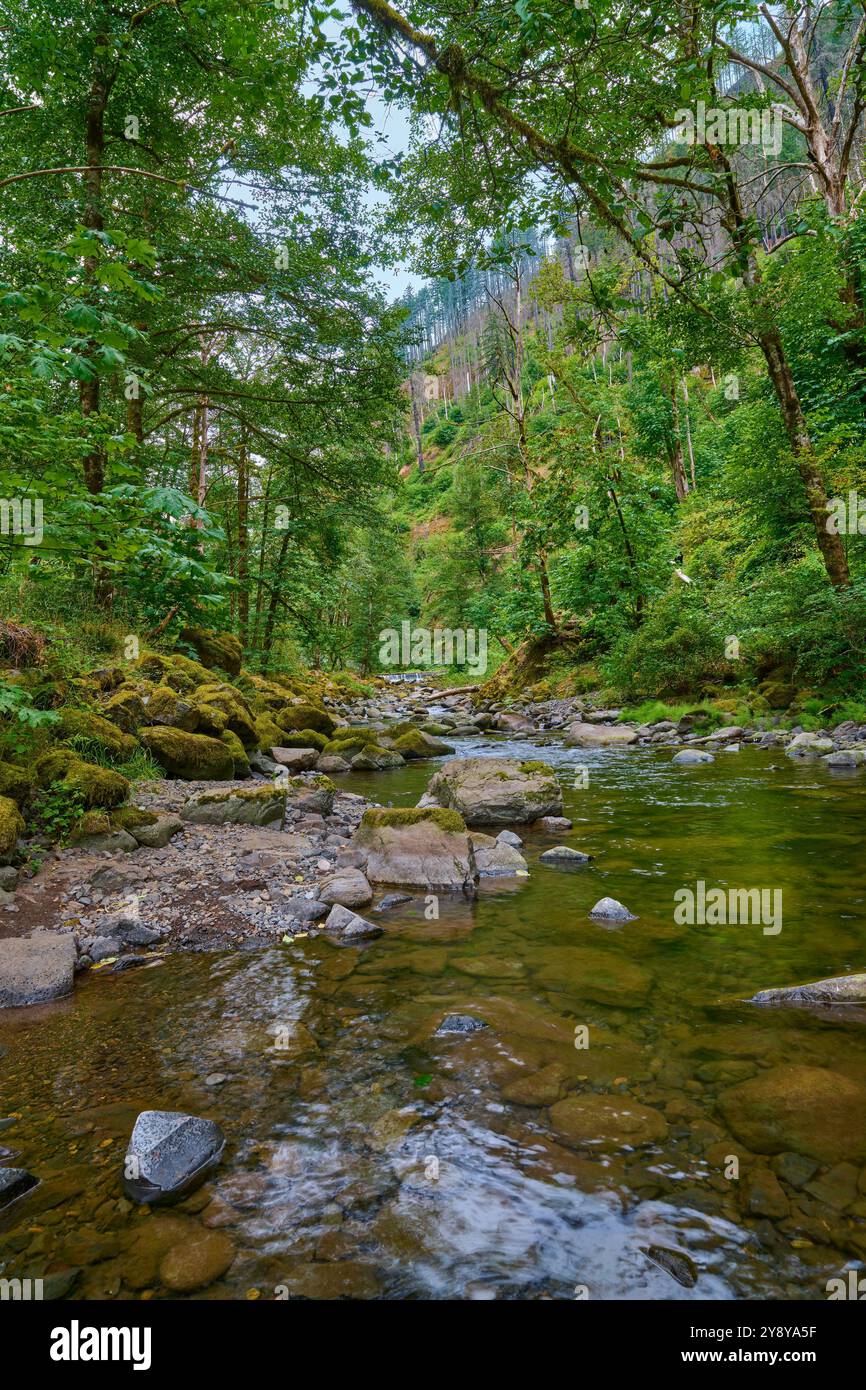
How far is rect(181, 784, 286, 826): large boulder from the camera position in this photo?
6809mm

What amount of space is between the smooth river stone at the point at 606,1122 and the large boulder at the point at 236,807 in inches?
203

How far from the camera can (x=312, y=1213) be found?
2.15 meters

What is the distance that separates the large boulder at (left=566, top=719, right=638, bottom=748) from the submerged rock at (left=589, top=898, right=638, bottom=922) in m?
9.19

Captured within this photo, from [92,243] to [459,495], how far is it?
3211cm

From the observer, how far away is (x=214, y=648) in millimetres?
13352

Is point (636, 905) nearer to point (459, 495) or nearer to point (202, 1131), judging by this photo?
point (202, 1131)

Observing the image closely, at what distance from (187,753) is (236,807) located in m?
1.62

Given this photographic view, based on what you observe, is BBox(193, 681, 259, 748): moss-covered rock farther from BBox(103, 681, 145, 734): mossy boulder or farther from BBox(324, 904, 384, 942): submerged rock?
BBox(324, 904, 384, 942): submerged rock

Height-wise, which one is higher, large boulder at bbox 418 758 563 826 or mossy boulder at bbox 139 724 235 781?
mossy boulder at bbox 139 724 235 781

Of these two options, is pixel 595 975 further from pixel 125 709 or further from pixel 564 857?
pixel 125 709

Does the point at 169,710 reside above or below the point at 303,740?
above

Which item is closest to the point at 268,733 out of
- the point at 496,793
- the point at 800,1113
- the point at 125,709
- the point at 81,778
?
the point at 125,709

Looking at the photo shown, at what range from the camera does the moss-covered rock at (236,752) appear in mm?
9017

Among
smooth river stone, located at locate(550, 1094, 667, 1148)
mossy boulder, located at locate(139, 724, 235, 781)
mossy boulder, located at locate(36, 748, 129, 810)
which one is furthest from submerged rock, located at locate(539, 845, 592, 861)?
mossy boulder, located at locate(139, 724, 235, 781)
